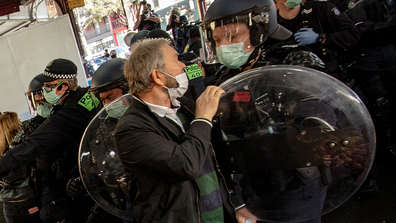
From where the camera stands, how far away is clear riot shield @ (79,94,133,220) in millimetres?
1999

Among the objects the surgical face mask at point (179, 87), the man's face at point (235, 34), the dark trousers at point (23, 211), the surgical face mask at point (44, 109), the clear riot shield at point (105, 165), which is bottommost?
the dark trousers at point (23, 211)

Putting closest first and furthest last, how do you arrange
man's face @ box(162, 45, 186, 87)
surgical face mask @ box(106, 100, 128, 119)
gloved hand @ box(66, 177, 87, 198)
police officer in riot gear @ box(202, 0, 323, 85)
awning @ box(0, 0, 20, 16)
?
man's face @ box(162, 45, 186, 87) < police officer in riot gear @ box(202, 0, 323, 85) < surgical face mask @ box(106, 100, 128, 119) < gloved hand @ box(66, 177, 87, 198) < awning @ box(0, 0, 20, 16)

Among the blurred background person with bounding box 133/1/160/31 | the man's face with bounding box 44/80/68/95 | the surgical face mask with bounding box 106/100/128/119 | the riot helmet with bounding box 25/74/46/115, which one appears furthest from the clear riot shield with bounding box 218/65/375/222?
the blurred background person with bounding box 133/1/160/31

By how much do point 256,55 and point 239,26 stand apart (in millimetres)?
197

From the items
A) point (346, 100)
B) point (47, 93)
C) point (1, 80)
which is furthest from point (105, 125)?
point (1, 80)

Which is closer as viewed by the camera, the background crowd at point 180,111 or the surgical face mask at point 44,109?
the background crowd at point 180,111

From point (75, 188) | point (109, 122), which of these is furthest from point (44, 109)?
point (109, 122)

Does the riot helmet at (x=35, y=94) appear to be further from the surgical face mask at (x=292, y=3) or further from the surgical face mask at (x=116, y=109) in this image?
the surgical face mask at (x=292, y=3)

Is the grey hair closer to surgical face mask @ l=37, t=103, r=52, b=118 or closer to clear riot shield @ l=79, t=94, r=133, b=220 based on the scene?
clear riot shield @ l=79, t=94, r=133, b=220

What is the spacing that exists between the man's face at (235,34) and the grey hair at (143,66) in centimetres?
41

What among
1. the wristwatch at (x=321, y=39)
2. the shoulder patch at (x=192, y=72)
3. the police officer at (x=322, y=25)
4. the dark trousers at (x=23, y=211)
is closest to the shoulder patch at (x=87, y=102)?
the dark trousers at (x=23, y=211)

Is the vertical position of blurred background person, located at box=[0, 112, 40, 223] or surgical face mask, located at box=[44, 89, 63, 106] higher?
surgical face mask, located at box=[44, 89, 63, 106]

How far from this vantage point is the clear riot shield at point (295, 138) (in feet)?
→ 3.95

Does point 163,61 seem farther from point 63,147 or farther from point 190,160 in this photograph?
point 63,147
